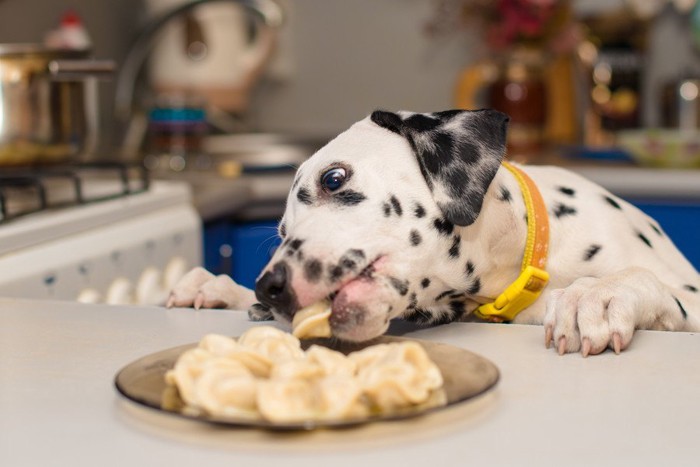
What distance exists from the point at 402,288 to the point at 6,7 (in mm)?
2516

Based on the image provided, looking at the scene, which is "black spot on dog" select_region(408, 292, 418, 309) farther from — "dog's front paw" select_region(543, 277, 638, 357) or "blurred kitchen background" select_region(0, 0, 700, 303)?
"blurred kitchen background" select_region(0, 0, 700, 303)

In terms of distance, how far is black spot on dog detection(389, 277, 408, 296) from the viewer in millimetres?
1375

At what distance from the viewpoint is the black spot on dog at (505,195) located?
158cm

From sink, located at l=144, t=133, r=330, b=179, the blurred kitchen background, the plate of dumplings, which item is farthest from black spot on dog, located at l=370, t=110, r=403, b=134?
sink, located at l=144, t=133, r=330, b=179

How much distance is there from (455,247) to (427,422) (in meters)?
0.61

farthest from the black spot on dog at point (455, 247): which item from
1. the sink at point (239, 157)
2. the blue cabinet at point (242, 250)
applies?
the sink at point (239, 157)

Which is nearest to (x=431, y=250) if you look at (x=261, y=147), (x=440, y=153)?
(x=440, y=153)

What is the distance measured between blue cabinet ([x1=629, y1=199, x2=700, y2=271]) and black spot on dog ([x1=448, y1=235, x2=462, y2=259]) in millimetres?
1686

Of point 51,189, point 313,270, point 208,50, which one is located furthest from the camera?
point 208,50

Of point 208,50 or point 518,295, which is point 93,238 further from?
point 208,50

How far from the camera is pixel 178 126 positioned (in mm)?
3775

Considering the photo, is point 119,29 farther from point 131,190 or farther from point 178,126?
point 131,190

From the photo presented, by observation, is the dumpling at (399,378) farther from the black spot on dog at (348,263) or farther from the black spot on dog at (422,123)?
the black spot on dog at (422,123)

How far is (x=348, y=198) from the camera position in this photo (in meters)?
1.43
